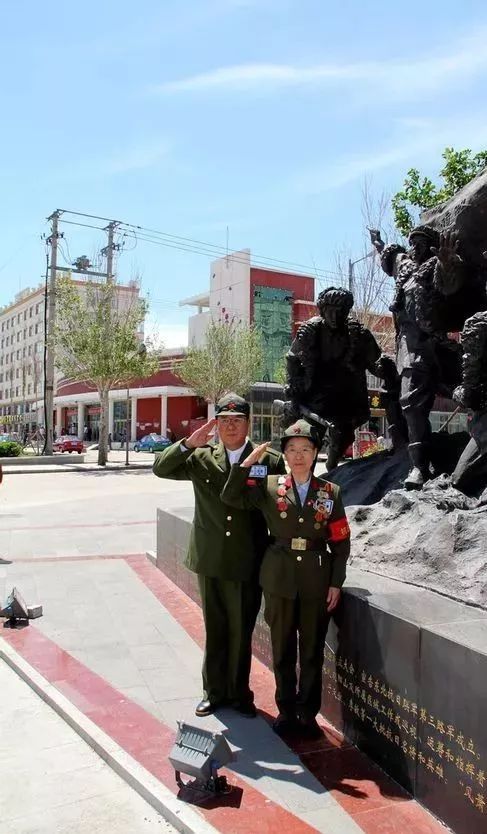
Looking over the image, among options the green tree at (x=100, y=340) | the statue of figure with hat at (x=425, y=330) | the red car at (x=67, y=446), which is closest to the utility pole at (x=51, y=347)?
the green tree at (x=100, y=340)

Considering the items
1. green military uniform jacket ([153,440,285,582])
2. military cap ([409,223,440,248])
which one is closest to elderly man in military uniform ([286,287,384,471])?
military cap ([409,223,440,248])

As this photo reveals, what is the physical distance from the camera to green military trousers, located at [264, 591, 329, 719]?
319 centimetres

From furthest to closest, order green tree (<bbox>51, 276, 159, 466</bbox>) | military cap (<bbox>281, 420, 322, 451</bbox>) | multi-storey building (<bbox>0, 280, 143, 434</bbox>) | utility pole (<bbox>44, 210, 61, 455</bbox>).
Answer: multi-storey building (<bbox>0, 280, 143, 434</bbox>)
utility pole (<bbox>44, 210, 61, 455</bbox>)
green tree (<bbox>51, 276, 159, 466</bbox>)
military cap (<bbox>281, 420, 322, 451</bbox>)

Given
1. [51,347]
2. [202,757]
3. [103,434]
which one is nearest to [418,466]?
[202,757]

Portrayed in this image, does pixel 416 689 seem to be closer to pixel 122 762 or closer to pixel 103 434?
pixel 122 762

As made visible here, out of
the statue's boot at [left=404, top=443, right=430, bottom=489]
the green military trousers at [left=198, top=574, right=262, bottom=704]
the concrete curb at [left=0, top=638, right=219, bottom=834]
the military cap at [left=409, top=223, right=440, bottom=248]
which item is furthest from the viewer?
the military cap at [left=409, top=223, right=440, bottom=248]

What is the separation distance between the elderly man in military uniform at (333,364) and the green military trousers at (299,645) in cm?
298

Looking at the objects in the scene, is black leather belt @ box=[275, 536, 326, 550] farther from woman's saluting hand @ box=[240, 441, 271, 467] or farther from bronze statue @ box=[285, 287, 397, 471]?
bronze statue @ box=[285, 287, 397, 471]

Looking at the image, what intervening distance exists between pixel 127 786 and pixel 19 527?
25.7 feet

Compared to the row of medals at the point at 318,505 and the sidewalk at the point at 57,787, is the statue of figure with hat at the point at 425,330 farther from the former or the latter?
the sidewalk at the point at 57,787

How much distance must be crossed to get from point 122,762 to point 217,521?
1179 mm

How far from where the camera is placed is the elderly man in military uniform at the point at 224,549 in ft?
11.2

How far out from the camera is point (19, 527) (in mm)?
10266

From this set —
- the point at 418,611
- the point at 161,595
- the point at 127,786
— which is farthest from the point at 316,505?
the point at 161,595
